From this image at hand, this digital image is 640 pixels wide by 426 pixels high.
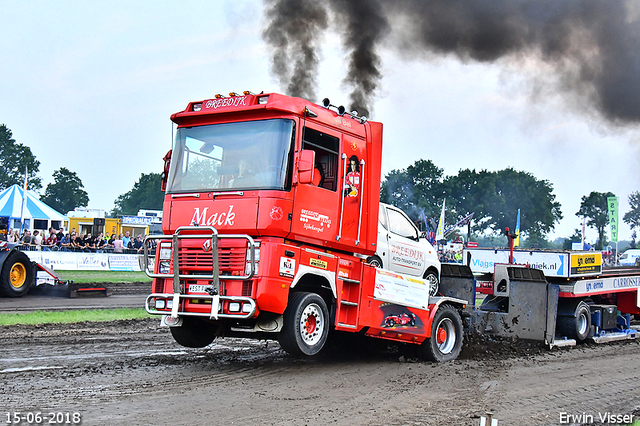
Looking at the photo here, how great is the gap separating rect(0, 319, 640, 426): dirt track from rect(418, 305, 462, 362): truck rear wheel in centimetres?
30

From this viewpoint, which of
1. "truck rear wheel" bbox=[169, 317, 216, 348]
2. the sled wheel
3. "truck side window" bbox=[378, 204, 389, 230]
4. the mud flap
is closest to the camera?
the mud flap

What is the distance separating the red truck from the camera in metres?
7.91

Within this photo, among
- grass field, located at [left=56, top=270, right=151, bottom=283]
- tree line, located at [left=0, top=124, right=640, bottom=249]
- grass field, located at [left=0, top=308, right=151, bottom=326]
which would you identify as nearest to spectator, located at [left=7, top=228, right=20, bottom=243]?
grass field, located at [left=56, top=270, right=151, bottom=283]

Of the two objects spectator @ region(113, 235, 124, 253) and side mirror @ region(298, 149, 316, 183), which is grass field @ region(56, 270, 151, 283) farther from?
side mirror @ region(298, 149, 316, 183)

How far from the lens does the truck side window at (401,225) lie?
13547 mm

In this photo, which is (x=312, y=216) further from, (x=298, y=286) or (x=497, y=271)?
(x=497, y=271)

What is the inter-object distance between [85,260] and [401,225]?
764 inches

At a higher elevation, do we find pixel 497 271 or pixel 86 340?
pixel 497 271

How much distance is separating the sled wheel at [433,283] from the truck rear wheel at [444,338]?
57.0 inches

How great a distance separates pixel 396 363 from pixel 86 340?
5343 millimetres

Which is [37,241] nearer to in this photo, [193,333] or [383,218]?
[383,218]

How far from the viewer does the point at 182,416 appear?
5840 millimetres

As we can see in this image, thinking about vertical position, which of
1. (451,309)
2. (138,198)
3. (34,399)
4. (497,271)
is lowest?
(34,399)

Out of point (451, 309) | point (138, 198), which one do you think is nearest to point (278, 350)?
point (451, 309)
